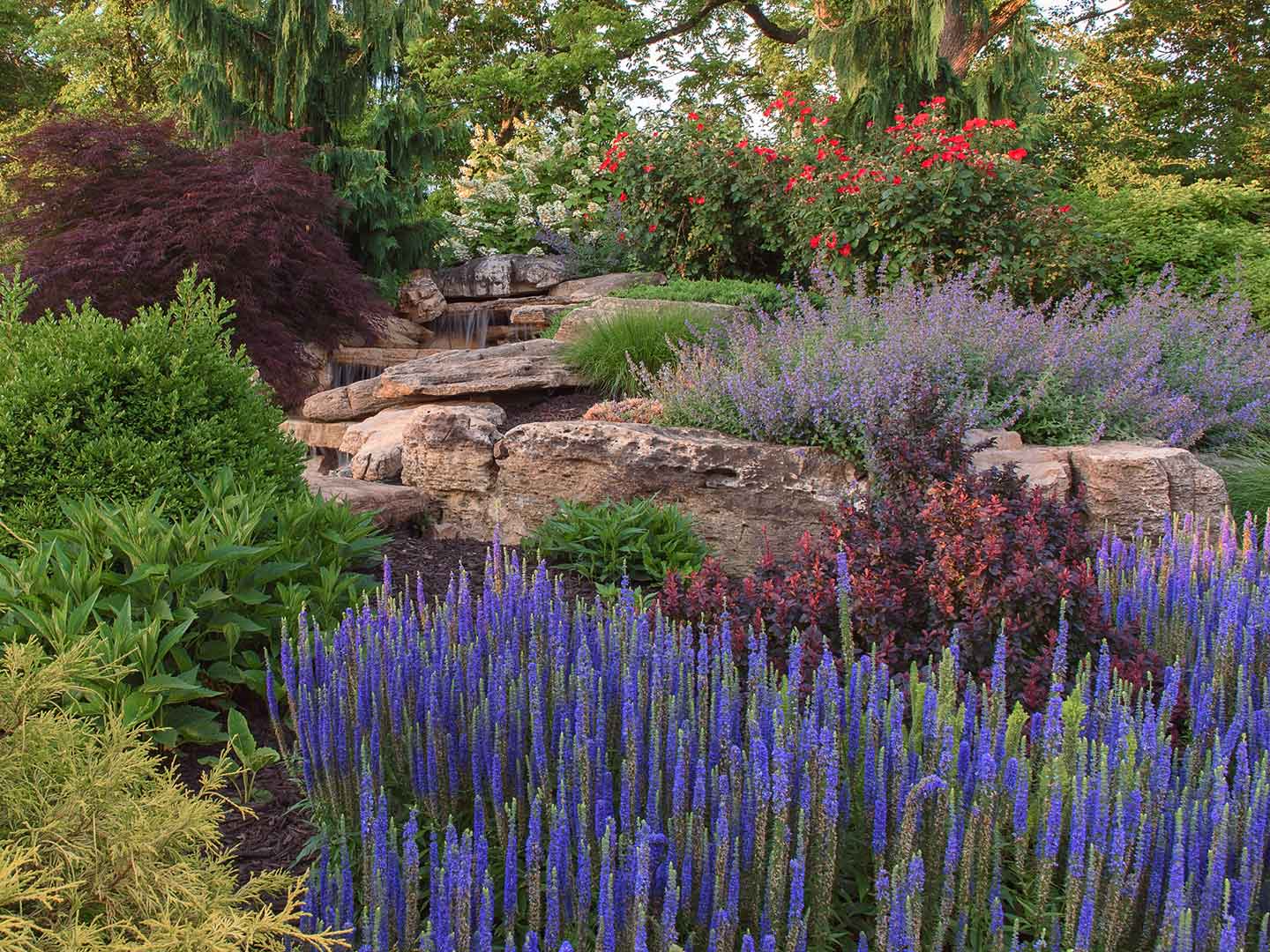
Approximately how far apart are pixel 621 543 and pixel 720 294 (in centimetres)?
550

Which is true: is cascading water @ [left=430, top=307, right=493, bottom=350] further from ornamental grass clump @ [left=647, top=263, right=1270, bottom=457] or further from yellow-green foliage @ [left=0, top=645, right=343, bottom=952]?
yellow-green foliage @ [left=0, top=645, right=343, bottom=952]

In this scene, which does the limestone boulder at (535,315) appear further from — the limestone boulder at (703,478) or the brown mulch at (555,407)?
the limestone boulder at (703,478)

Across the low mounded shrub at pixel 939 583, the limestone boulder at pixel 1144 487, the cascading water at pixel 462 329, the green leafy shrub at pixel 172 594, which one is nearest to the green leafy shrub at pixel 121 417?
the green leafy shrub at pixel 172 594

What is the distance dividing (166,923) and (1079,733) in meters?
1.86

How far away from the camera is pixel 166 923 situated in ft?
5.14

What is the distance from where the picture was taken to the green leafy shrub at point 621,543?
4.42 meters

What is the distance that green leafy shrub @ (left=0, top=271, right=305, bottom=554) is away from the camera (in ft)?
11.9

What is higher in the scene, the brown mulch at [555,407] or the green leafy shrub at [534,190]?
the green leafy shrub at [534,190]

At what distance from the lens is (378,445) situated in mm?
6891

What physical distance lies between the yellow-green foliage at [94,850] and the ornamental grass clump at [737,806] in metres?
0.27

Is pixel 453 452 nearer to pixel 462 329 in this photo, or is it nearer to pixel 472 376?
pixel 472 376

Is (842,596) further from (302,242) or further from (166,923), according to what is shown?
(302,242)

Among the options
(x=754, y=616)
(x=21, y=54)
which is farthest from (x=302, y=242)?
(x=21, y=54)

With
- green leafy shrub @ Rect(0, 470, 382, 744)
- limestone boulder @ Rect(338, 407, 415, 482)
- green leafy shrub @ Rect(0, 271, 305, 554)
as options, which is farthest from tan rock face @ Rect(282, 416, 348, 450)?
green leafy shrub @ Rect(0, 470, 382, 744)
